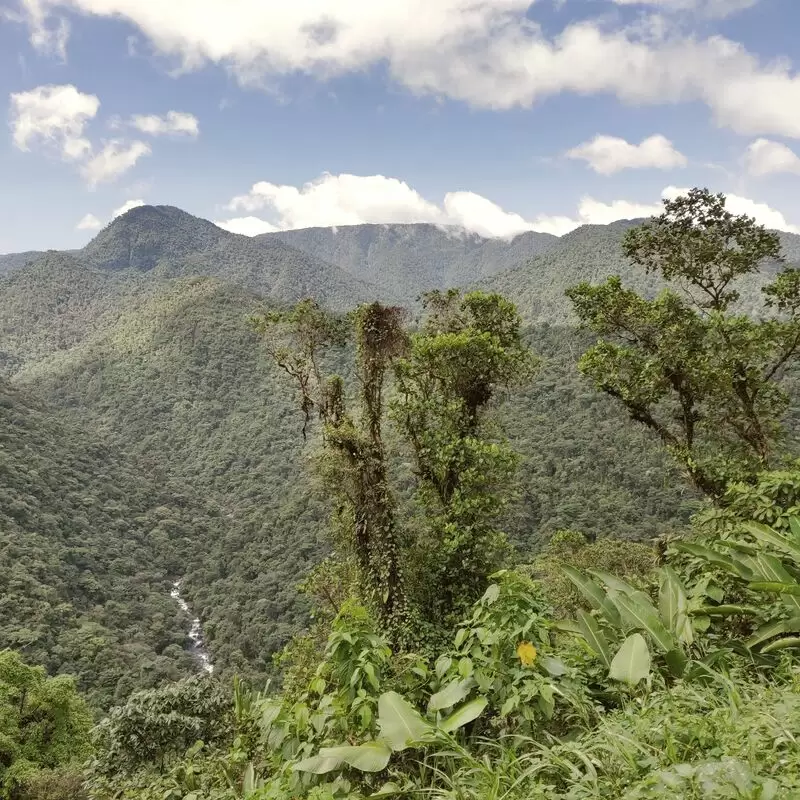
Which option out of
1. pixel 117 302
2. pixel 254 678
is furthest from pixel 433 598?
pixel 117 302

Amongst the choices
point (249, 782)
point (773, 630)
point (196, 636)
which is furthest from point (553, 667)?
point (196, 636)

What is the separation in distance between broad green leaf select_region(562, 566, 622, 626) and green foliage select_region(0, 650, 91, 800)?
1557cm

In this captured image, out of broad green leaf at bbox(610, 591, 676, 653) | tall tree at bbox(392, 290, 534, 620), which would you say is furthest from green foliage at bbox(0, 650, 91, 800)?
broad green leaf at bbox(610, 591, 676, 653)

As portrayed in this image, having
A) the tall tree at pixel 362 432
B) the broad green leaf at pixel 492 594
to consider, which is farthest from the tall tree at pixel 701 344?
the broad green leaf at pixel 492 594

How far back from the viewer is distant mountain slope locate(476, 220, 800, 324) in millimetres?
86688

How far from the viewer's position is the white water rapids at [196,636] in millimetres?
39025

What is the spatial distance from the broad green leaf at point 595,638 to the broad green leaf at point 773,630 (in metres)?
0.59

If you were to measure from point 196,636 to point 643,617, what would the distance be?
47.5 metres

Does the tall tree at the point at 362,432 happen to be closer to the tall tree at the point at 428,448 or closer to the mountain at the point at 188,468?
the tall tree at the point at 428,448

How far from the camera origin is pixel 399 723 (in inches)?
73.7

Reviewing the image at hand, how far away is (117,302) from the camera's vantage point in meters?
121

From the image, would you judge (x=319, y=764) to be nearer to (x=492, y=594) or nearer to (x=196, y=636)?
(x=492, y=594)

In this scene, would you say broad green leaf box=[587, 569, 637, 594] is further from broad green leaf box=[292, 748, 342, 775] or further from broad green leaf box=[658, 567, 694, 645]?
broad green leaf box=[292, 748, 342, 775]

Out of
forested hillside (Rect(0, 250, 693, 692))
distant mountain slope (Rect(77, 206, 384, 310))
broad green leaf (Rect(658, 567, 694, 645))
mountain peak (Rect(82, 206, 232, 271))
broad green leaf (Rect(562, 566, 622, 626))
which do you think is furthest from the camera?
mountain peak (Rect(82, 206, 232, 271))
